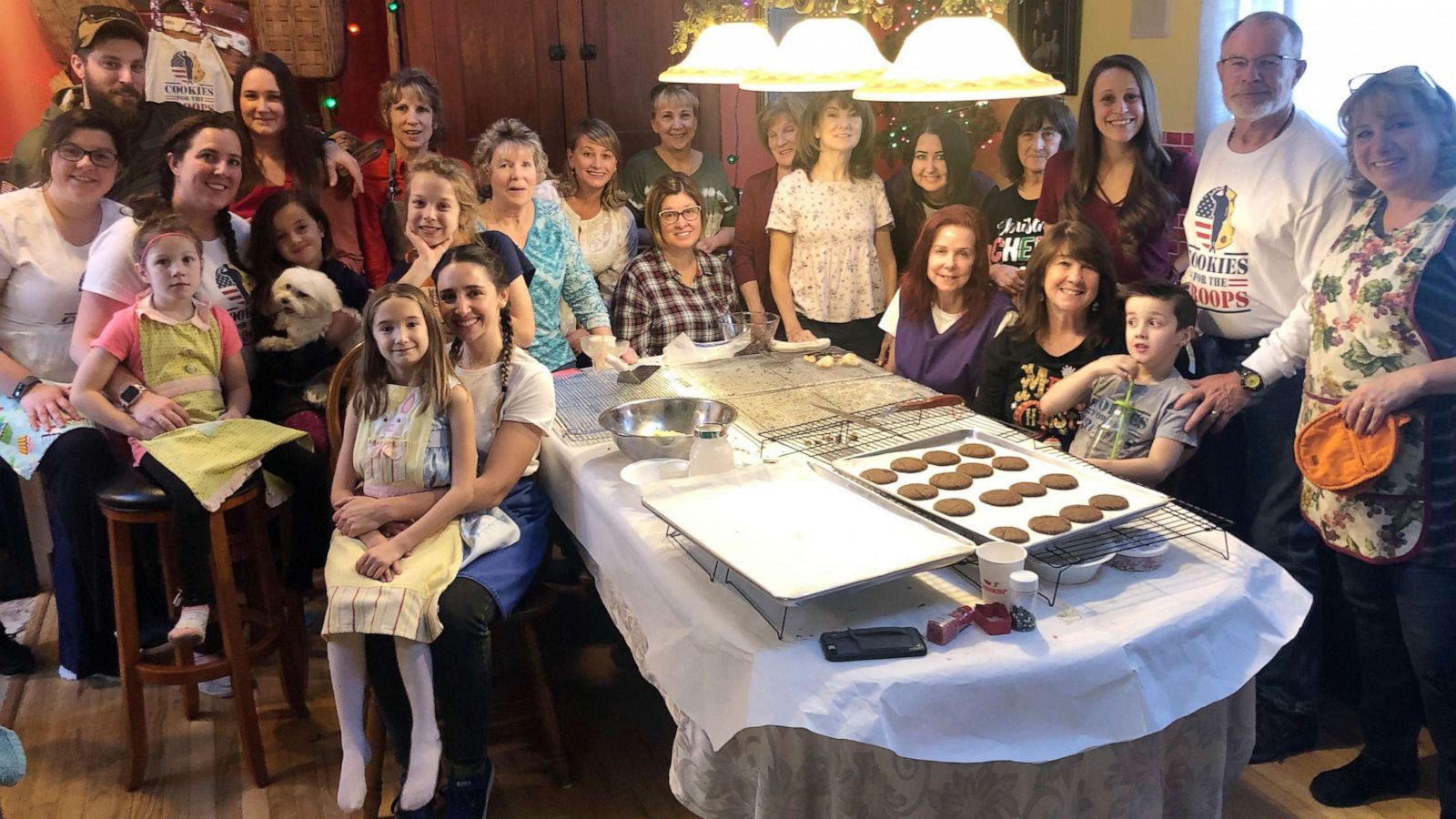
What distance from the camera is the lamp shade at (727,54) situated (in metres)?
1.96

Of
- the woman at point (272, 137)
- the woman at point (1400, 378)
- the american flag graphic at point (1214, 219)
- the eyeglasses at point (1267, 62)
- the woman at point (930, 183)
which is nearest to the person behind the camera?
the woman at point (1400, 378)

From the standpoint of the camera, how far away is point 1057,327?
2.44 meters

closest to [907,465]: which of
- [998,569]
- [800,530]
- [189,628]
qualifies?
[800,530]

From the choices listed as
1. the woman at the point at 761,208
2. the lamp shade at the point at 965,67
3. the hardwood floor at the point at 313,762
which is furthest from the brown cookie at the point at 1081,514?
the woman at the point at 761,208

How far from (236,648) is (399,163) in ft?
5.67

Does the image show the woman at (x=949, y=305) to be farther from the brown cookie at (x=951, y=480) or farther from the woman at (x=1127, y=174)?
the brown cookie at (x=951, y=480)

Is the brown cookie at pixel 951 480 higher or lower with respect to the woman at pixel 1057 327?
lower

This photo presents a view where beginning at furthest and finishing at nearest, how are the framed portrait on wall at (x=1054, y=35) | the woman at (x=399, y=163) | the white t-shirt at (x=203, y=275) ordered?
the framed portrait on wall at (x=1054, y=35), the woman at (x=399, y=163), the white t-shirt at (x=203, y=275)

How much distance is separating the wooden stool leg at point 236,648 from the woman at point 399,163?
3.83 feet

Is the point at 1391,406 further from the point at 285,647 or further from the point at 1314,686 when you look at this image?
the point at 285,647

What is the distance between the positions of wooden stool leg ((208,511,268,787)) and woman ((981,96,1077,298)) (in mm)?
Result: 2069

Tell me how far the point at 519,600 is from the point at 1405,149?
1.85 m

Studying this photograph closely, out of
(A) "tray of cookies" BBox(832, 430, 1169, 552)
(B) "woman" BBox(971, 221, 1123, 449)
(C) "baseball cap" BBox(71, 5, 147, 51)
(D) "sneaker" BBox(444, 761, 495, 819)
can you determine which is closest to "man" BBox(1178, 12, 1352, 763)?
(B) "woman" BBox(971, 221, 1123, 449)

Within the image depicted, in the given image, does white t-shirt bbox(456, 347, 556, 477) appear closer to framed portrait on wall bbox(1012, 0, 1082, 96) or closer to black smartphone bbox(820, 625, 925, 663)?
black smartphone bbox(820, 625, 925, 663)
